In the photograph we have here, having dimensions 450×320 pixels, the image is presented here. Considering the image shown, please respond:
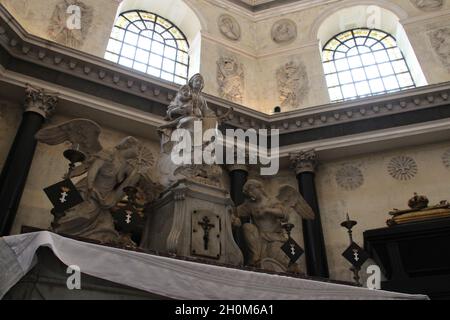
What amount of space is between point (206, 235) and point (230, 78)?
8319 millimetres

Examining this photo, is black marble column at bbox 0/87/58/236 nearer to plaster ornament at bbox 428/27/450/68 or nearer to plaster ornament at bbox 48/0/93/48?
plaster ornament at bbox 48/0/93/48

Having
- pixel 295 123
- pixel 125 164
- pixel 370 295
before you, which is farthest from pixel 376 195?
pixel 125 164

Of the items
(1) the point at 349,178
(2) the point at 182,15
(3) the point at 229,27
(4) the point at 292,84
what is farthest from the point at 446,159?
(2) the point at 182,15

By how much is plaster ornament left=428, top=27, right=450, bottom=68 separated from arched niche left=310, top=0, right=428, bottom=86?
832 mm

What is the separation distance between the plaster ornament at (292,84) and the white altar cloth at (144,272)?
9.10 m

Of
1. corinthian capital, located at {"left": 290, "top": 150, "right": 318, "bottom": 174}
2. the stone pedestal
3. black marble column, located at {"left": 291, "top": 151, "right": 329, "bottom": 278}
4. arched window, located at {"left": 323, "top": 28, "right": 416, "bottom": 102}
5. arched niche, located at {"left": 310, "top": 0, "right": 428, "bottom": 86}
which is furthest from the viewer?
arched niche, located at {"left": 310, "top": 0, "right": 428, "bottom": 86}

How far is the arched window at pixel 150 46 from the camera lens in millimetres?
10789

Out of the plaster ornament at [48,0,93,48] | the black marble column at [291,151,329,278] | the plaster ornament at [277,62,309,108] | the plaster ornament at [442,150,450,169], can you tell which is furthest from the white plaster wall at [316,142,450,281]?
the plaster ornament at [48,0,93,48]

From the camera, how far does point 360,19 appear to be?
12.9 meters

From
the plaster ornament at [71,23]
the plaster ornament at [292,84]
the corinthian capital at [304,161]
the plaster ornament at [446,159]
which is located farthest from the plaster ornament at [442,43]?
the plaster ornament at [71,23]

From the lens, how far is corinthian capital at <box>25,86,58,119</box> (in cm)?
780

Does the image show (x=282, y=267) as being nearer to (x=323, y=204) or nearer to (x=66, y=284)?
(x=66, y=284)

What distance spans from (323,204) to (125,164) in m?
6.79

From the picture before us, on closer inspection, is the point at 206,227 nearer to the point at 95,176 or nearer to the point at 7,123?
the point at 95,176
